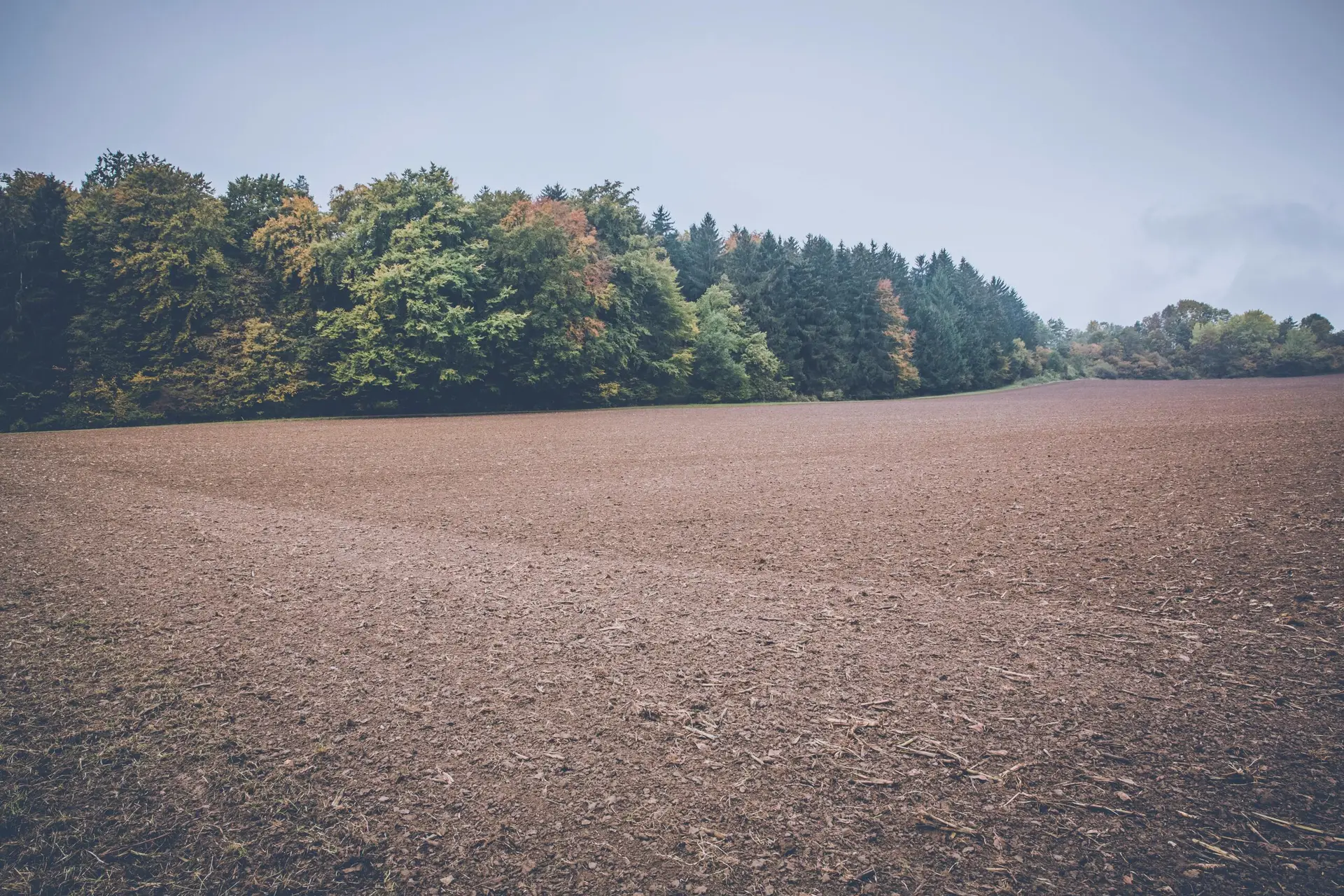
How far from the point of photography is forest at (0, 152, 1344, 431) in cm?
2530

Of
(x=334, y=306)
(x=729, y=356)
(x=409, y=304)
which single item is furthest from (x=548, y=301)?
(x=729, y=356)

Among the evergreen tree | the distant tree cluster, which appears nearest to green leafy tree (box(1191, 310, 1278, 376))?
the distant tree cluster

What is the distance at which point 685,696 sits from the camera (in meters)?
3.77

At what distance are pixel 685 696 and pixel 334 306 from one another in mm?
31536

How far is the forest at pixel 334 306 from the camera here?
2530cm

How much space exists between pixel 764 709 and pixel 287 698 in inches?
112

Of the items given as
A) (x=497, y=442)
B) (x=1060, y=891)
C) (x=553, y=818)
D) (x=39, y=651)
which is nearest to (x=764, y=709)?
(x=553, y=818)

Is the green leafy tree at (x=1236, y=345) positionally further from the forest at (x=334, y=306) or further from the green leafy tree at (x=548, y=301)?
the green leafy tree at (x=548, y=301)

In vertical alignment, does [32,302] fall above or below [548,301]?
below

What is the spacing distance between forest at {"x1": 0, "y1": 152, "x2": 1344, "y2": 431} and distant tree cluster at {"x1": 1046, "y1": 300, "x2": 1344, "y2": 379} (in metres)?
66.8

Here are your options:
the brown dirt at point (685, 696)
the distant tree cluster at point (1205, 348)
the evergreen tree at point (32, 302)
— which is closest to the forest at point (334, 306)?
the evergreen tree at point (32, 302)

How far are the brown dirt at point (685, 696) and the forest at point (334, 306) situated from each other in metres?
20.8

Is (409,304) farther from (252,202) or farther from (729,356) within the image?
(729,356)

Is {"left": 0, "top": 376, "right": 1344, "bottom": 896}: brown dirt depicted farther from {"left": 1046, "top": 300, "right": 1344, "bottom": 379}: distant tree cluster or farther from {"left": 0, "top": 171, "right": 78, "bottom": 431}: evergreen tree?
{"left": 1046, "top": 300, "right": 1344, "bottom": 379}: distant tree cluster
